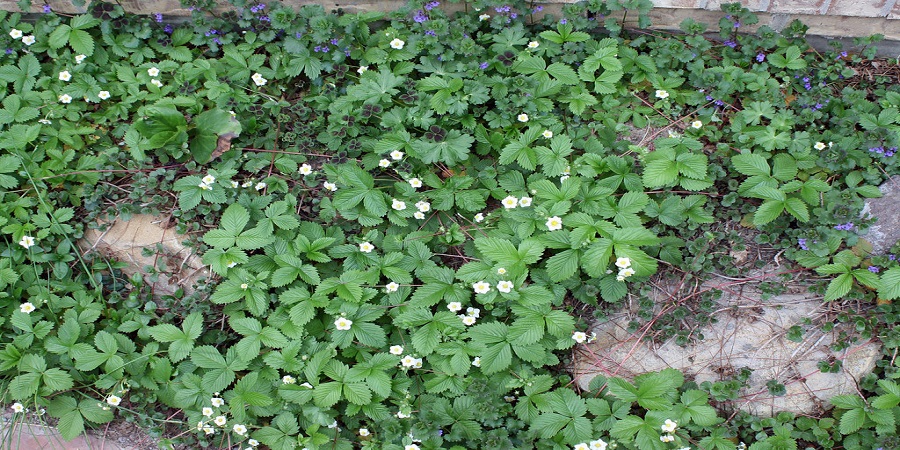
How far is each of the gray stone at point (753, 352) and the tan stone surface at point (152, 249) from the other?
2.18 m

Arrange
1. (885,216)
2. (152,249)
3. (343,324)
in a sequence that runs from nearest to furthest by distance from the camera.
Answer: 1. (343,324)
2. (885,216)
3. (152,249)

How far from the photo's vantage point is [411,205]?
3.63 metres

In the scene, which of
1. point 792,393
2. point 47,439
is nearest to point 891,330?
point 792,393

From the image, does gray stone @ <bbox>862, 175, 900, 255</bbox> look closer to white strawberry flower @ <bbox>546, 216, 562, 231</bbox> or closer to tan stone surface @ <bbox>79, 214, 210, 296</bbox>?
white strawberry flower @ <bbox>546, 216, 562, 231</bbox>

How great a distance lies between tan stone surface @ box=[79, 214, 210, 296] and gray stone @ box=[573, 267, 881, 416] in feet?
7.17

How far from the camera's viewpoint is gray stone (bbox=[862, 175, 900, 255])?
350 centimetres

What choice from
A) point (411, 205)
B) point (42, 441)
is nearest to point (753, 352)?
point (411, 205)

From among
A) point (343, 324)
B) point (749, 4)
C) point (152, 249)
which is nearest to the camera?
point (343, 324)

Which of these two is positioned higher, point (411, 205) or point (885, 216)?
point (885, 216)

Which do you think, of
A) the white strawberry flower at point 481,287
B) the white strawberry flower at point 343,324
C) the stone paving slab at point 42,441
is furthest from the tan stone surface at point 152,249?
the white strawberry flower at point 481,287

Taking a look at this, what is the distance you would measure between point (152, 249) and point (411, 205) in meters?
1.48

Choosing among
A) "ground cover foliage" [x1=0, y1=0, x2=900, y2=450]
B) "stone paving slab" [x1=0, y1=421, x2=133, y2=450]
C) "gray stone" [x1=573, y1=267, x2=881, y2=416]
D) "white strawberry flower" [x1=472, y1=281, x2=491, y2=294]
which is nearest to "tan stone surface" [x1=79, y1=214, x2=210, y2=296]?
"ground cover foliage" [x1=0, y1=0, x2=900, y2=450]

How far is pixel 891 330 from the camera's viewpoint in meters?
3.29

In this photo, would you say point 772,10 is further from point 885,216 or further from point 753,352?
point 753,352
